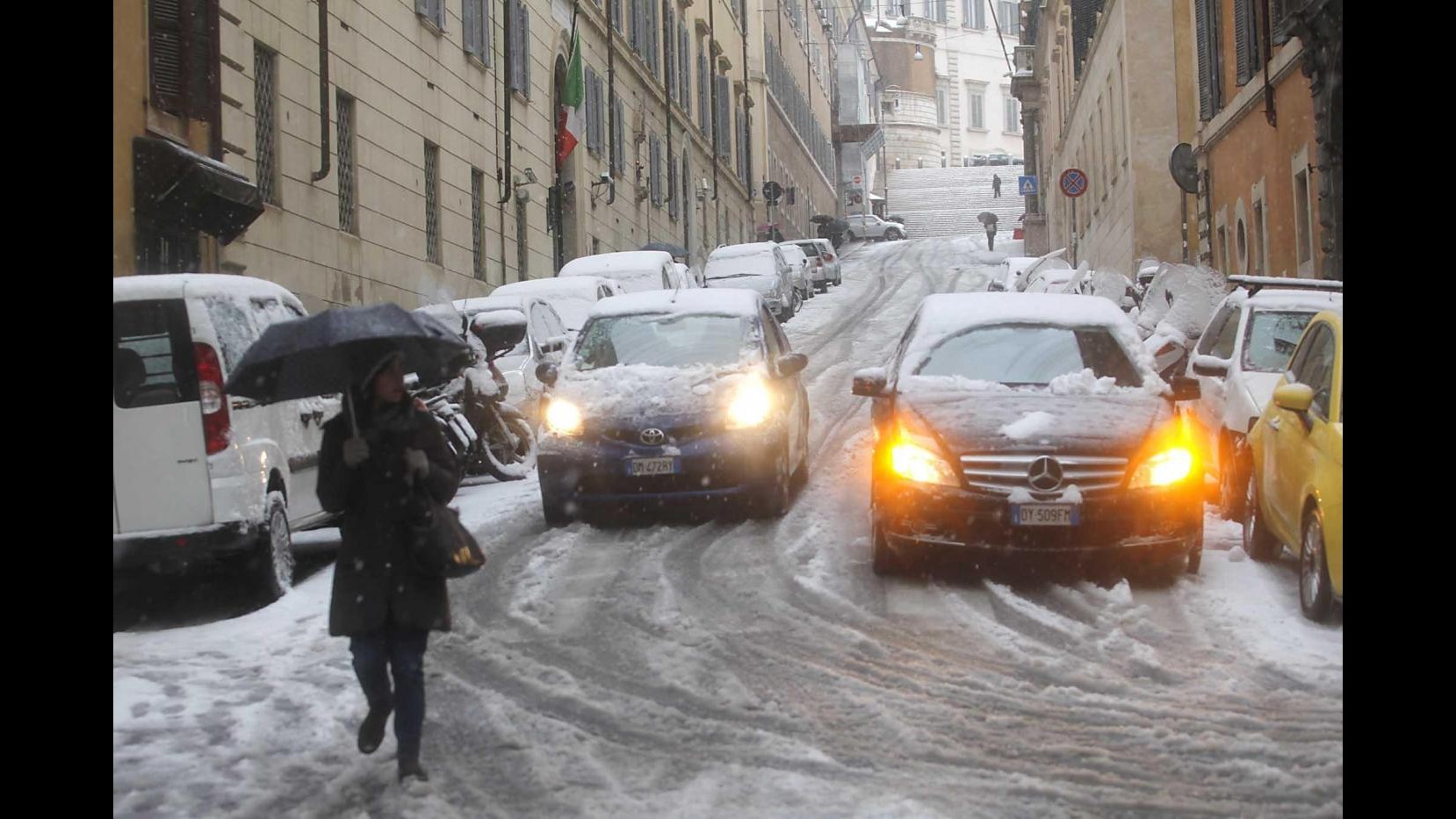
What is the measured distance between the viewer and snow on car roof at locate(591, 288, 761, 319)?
13781mm

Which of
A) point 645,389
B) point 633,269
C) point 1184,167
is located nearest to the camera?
point 645,389

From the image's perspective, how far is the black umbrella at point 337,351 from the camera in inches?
242

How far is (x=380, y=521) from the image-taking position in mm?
6211

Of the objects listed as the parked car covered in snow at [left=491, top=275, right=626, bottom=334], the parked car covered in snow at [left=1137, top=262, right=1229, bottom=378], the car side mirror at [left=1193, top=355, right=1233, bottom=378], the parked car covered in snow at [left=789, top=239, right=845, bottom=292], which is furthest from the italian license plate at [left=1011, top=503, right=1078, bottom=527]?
the parked car covered in snow at [left=789, top=239, right=845, bottom=292]

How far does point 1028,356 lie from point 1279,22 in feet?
37.0

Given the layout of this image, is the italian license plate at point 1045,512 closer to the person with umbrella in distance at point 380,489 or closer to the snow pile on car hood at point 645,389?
the snow pile on car hood at point 645,389

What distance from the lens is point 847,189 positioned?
345ft

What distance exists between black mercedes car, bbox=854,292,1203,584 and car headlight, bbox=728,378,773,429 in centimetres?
162

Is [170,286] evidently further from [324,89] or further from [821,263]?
[821,263]

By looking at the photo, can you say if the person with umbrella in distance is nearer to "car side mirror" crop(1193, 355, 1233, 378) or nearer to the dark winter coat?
the dark winter coat

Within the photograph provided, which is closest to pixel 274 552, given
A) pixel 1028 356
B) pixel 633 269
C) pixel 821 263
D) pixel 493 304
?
pixel 1028 356

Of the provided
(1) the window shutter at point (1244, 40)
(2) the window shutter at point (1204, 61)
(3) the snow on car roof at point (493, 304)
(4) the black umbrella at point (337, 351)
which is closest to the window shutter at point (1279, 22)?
(1) the window shutter at point (1244, 40)

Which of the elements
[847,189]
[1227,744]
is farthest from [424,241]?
[847,189]
